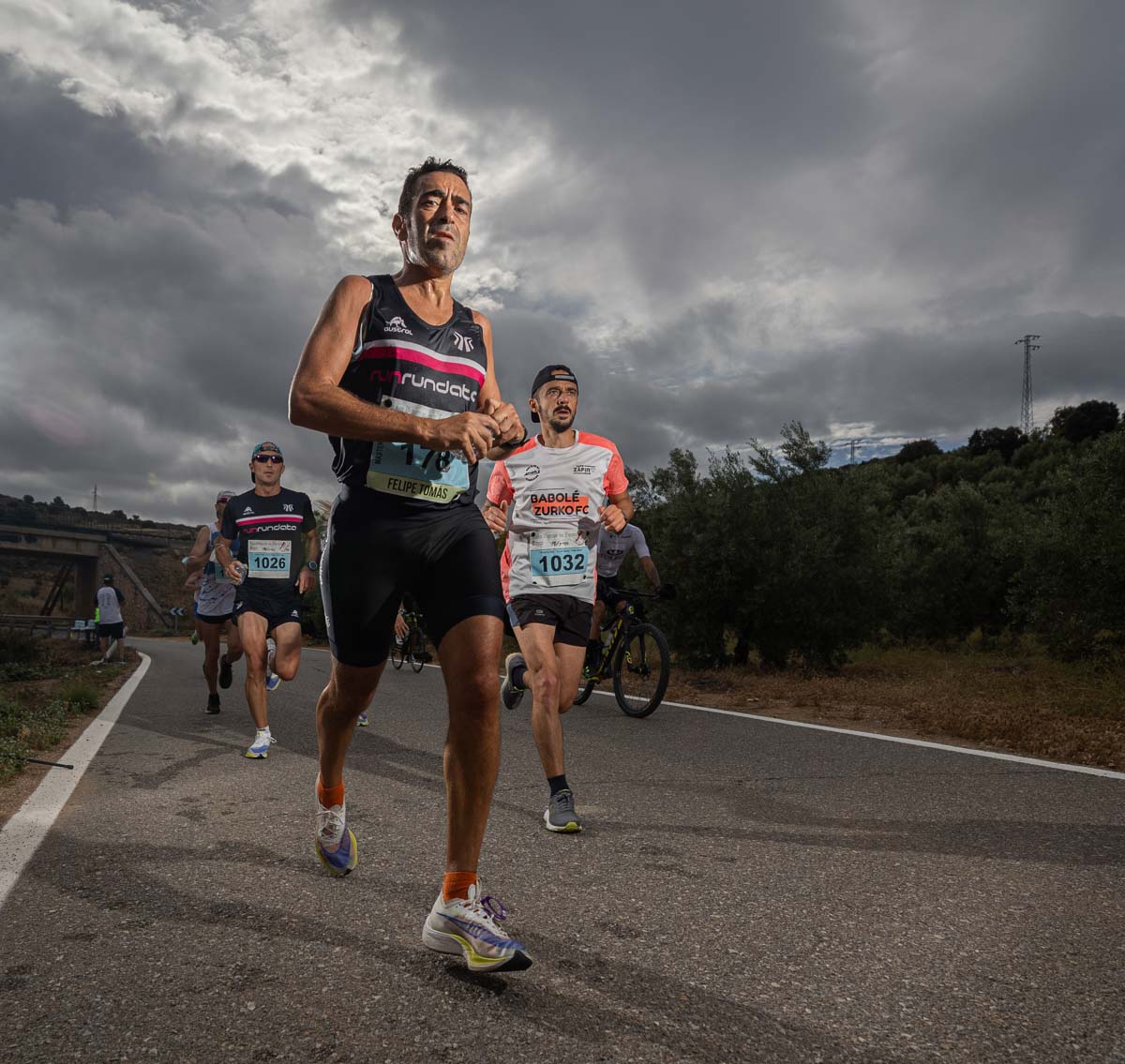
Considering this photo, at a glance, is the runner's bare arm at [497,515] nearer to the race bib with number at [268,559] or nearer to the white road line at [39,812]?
the white road line at [39,812]

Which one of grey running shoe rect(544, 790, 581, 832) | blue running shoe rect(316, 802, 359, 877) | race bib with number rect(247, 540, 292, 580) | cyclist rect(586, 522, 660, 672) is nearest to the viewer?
blue running shoe rect(316, 802, 359, 877)

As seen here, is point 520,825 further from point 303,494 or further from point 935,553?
point 935,553

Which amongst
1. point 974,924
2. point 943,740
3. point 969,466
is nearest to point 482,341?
point 974,924

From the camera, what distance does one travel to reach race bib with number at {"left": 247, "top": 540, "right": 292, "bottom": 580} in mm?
7227

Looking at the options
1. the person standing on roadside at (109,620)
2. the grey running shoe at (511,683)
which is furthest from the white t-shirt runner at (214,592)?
the person standing on roadside at (109,620)

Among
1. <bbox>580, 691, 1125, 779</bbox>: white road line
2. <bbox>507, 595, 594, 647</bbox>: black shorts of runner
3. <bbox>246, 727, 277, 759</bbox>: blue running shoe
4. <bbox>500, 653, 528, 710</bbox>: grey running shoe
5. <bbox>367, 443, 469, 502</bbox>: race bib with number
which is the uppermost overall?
Answer: <bbox>367, 443, 469, 502</bbox>: race bib with number

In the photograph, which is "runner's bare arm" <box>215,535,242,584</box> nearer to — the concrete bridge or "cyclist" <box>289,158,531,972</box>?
"cyclist" <box>289,158,531,972</box>

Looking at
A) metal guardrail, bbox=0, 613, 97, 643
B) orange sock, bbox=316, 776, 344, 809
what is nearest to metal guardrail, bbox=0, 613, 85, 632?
metal guardrail, bbox=0, 613, 97, 643

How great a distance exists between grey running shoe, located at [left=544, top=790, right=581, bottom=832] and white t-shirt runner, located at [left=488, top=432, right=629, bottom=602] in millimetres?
1281

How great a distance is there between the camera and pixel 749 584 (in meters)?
14.7

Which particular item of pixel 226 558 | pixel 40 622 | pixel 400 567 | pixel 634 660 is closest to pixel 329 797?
pixel 400 567

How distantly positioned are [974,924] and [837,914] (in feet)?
1.38

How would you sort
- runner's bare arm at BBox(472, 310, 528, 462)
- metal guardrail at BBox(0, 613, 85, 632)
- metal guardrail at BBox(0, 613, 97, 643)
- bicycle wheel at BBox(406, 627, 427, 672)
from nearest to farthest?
runner's bare arm at BBox(472, 310, 528, 462) < bicycle wheel at BBox(406, 627, 427, 672) < metal guardrail at BBox(0, 613, 97, 643) < metal guardrail at BBox(0, 613, 85, 632)

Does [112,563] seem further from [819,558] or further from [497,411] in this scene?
[497,411]
